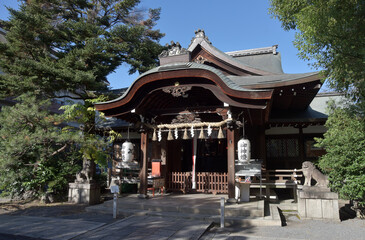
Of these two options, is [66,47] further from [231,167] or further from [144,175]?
[231,167]

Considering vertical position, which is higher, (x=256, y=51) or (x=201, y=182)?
(x=256, y=51)

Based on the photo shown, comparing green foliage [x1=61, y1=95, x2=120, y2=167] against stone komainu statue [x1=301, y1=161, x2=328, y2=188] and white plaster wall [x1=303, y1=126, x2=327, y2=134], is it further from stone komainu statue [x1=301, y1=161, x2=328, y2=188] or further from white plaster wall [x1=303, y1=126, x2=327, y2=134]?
white plaster wall [x1=303, y1=126, x2=327, y2=134]

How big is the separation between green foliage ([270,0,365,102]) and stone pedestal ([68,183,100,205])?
8947 mm

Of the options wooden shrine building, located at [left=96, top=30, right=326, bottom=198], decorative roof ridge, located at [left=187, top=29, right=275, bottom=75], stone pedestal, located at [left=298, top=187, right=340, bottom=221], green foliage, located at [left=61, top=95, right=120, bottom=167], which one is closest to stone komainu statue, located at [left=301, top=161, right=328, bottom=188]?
stone pedestal, located at [left=298, top=187, right=340, bottom=221]

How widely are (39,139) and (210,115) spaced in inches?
263

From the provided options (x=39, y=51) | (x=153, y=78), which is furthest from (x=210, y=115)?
(x=39, y=51)

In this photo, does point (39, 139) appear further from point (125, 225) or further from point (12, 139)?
point (125, 225)

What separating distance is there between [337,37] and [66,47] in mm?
12054

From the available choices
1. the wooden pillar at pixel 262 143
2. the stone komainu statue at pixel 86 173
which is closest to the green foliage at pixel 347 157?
the wooden pillar at pixel 262 143

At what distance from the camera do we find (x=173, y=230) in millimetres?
5930

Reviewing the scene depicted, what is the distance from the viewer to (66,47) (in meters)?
12.8

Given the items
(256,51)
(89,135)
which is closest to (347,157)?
(89,135)

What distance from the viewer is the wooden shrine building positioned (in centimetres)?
838

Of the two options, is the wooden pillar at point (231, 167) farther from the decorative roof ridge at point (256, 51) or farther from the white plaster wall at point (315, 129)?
the decorative roof ridge at point (256, 51)
